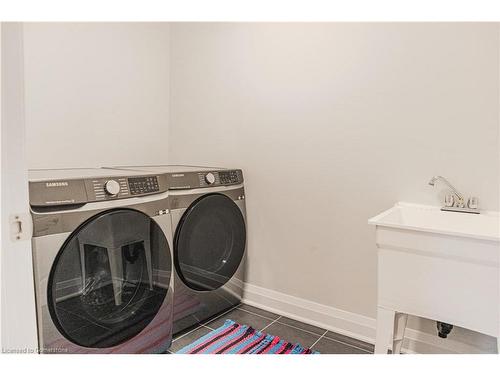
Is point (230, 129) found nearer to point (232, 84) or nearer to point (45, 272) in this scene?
point (232, 84)

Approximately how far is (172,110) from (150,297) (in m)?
1.54

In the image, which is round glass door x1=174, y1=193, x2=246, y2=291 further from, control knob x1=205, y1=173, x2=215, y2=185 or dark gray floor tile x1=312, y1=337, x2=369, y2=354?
dark gray floor tile x1=312, y1=337, x2=369, y2=354

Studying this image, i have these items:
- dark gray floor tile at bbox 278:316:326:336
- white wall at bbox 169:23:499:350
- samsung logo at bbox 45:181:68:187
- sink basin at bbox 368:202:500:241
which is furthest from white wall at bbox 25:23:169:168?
sink basin at bbox 368:202:500:241

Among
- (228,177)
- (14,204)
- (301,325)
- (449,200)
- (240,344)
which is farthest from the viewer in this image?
(228,177)

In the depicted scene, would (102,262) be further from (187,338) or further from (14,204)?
(14,204)

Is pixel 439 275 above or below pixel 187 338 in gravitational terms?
above

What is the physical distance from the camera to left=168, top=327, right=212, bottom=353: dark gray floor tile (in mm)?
2115

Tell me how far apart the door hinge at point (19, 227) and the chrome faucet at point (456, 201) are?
1722mm

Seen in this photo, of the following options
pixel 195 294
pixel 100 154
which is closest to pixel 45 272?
pixel 195 294

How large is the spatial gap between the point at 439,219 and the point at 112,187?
4.87ft

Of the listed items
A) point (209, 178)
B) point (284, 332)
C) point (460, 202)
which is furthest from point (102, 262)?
point (460, 202)

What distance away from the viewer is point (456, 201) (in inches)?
75.0

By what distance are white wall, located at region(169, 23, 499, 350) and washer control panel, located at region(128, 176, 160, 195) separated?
836 millimetres

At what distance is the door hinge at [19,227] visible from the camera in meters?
0.81
